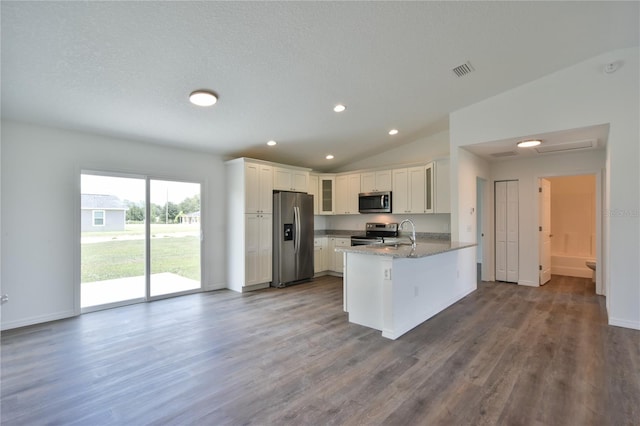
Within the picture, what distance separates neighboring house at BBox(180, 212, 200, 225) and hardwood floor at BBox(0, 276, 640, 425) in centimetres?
163

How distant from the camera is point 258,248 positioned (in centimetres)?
548

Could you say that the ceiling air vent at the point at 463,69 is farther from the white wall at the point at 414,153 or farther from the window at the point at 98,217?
the window at the point at 98,217

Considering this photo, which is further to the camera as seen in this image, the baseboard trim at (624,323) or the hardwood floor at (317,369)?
the baseboard trim at (624,323)

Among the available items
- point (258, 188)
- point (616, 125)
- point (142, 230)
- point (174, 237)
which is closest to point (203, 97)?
point (258, 188)

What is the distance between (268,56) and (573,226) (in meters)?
7.81

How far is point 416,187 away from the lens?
5.79 m

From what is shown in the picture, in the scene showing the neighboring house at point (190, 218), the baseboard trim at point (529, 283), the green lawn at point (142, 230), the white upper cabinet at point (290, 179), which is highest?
the white upper cabinet at point (290, 179)

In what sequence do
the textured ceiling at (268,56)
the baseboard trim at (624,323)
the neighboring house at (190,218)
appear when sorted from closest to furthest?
the textured ceiling at (268,56), the baseboard trim at (624,323), the neighboring house at (190,218)

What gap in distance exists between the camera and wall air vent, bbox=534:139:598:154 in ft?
14.8

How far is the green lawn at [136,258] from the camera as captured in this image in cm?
424

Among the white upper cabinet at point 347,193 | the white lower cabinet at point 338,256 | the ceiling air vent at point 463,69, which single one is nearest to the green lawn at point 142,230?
the white lower cabinet at point 338,256

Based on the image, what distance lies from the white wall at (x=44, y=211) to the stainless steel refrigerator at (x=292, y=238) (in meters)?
2.55

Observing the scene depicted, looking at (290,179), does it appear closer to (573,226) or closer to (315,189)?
(315,189)

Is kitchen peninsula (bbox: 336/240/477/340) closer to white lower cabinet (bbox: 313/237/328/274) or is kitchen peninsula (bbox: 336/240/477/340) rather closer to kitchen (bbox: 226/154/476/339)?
kitchen (bbox: 226/154/476/339)
